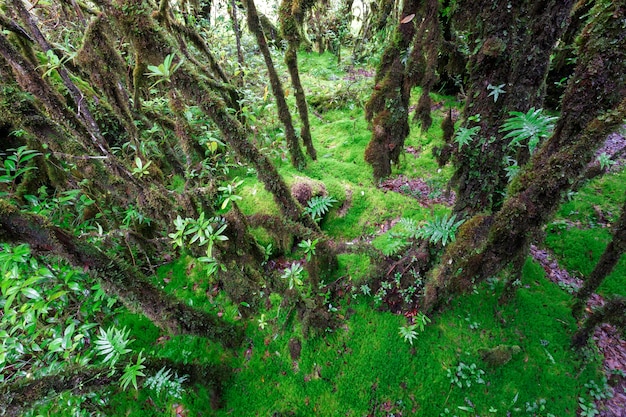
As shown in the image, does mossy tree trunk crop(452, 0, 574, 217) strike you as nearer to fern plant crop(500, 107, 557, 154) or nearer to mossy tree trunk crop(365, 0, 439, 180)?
fern plant crop(500, 107, 557, 154)

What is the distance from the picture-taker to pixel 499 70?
8.36ft

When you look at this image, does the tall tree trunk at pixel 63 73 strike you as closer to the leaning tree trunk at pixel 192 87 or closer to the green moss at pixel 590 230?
the leaning tree trunk at pixel 192 87

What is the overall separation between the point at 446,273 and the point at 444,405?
6.20ft

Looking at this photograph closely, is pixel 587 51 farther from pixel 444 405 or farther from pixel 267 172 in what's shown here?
pixel 444 405

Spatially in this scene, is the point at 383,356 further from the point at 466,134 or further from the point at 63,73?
the point at 63,73

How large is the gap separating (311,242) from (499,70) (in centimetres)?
251

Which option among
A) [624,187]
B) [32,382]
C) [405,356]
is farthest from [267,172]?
[624,187]

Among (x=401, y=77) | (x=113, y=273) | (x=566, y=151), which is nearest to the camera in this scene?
(x=566, y=151)

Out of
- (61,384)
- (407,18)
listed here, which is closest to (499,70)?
(407,18)

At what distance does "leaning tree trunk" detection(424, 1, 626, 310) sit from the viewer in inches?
72.3

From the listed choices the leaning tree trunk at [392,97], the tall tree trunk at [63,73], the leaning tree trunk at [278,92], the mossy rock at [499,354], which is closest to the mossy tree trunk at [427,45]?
the leaning tree trunk at [392,97]

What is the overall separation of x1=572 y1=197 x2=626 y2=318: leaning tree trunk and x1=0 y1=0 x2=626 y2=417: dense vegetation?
0.09 feet

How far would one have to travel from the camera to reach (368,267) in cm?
470

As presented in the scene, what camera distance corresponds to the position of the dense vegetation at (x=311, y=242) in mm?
2293
